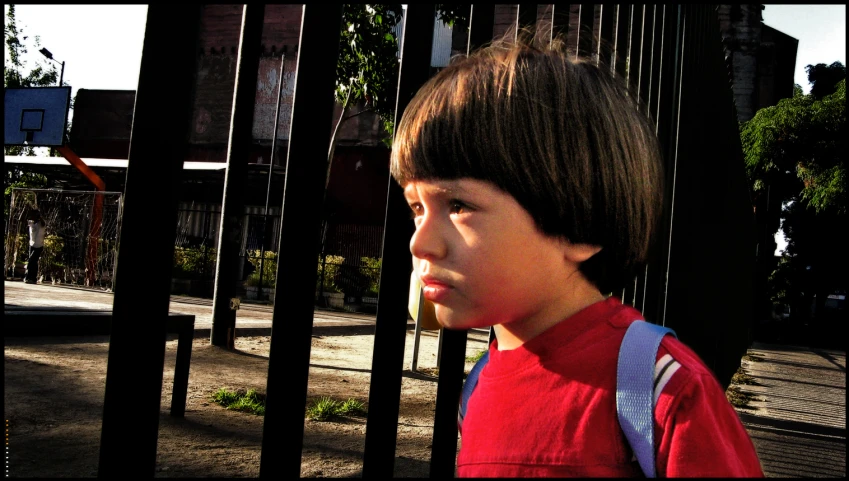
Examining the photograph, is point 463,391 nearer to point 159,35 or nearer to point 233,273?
point 159,35

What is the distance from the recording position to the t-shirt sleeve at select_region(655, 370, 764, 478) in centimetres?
91

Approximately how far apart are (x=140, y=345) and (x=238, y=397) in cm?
427

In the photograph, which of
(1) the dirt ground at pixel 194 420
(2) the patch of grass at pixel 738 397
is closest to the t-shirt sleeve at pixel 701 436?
(1) the dirt ground at pixel 194 420

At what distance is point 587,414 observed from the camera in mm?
1033

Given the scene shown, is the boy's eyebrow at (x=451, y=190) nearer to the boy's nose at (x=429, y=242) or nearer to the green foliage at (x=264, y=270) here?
the boy's nose at (x=429, y=242)

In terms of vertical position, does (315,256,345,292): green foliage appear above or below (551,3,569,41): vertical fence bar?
below

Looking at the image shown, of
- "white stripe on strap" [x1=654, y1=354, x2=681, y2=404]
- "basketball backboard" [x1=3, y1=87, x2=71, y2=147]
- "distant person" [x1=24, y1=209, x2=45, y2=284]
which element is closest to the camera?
"white stripe on strap" [x1=654, y1=354, x2=681, y2=404]

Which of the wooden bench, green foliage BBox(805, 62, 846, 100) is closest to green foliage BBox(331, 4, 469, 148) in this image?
the wooden bench

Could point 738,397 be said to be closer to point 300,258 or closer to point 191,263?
point 300,258

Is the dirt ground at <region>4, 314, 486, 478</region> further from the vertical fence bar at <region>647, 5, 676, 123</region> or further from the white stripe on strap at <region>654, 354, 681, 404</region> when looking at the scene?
the white stripe on strap at <region>654, 354, 681, 404</region>

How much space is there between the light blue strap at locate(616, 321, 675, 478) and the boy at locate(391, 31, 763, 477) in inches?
0.5

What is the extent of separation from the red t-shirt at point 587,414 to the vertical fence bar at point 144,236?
1.82 feet

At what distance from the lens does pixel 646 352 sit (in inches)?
40.1

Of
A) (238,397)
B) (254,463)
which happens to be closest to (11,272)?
(238,397)
